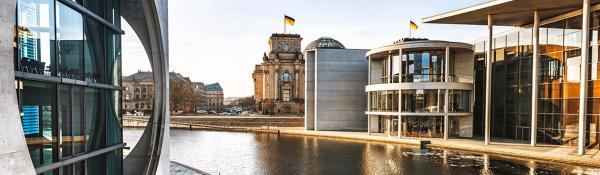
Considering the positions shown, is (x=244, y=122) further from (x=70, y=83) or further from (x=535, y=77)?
(x=70, y=83)

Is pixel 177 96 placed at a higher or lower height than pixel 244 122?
higher

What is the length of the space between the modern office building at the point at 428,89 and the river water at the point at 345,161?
5708mm

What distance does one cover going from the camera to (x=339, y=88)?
4525cm

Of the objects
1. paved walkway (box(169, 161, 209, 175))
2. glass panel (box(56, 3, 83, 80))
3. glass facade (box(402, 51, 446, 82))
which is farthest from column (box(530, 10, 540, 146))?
glass panel (box(56, 3, 83, 80))

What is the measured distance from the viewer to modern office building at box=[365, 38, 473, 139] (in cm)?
3475

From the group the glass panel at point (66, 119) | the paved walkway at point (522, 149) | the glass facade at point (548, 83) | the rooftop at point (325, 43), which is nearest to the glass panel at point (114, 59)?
the glass panel at point (66, 119)

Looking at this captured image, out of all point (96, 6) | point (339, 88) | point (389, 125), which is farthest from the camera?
point (339, 88)

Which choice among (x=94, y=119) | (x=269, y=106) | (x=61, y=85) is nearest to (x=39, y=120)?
(x=61, y=85)

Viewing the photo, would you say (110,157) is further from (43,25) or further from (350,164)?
(350,164)

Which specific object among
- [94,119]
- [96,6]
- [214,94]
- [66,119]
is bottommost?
[214,94]

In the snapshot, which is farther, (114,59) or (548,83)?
(548,83)

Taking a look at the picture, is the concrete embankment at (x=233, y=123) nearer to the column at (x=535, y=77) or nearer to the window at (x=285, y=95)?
the window at (x=285, y=95)

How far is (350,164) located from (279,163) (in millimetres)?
4714

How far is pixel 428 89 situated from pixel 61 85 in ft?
108
